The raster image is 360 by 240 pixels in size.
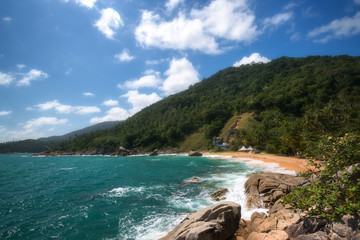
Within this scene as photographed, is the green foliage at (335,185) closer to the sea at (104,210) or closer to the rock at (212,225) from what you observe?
the rock at (212,225)

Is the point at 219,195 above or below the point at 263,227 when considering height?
below

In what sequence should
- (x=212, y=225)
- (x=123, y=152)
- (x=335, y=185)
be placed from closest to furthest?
1. (x=335, y=185)
2. (x=212, y=225)
3. (x=123, y=152)

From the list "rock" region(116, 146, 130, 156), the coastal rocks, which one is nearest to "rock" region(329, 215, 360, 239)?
the coastal rocks

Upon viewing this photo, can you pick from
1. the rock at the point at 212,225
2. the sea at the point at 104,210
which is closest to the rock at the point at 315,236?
the rock at the point at 212,225

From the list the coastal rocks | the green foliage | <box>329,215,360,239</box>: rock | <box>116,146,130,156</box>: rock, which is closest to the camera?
<box>329,215,360,239</box>: rock

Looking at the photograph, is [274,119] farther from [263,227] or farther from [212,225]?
[212,225]

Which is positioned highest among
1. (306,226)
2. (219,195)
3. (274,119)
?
(274,119)

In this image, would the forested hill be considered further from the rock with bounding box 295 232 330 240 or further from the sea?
the rock with bounding box 295 232 330 240

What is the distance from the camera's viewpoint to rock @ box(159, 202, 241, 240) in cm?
783

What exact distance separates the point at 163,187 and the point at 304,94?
99.9 metres

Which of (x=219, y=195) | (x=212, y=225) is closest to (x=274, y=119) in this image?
(x=219, y=195)

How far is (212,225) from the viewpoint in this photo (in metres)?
8.29

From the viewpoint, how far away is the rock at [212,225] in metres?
7.83

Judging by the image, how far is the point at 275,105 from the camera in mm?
91562
